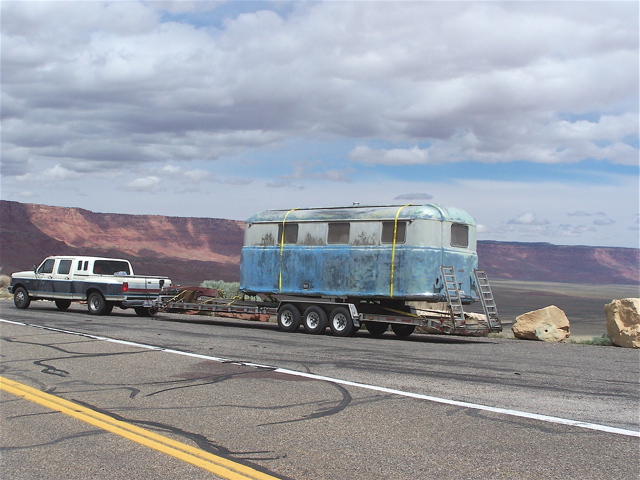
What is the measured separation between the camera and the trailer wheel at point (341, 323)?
17500 millimetres

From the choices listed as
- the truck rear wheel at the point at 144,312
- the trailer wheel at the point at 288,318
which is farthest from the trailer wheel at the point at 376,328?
the truck rear wheel at the point at 144,312

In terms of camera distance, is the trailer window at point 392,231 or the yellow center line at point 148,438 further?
the trailer window at point 392,231

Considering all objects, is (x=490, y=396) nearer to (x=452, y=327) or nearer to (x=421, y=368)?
(x=421, y=368)

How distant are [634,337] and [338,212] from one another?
7.71 m

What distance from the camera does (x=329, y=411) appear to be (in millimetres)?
7762

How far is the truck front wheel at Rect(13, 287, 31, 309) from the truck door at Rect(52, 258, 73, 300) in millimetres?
1524

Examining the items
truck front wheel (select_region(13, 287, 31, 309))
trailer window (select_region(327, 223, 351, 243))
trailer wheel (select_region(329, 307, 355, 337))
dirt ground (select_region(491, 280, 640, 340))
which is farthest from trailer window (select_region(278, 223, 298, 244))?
truck front wheel (select_region(13, 287, 31, 309))

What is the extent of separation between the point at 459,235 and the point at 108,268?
459 inches

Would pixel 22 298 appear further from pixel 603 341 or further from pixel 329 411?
pixel 329 411

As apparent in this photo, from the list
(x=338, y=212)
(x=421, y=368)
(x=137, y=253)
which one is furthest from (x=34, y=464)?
(x=137, y=253)

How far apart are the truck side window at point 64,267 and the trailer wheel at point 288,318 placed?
26.9 ft

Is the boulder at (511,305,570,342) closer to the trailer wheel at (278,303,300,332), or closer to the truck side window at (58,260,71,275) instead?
the trailer wheel at (278,303,300,332)

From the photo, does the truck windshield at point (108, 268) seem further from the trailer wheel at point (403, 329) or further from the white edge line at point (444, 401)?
the white edge line at point (444, 401)

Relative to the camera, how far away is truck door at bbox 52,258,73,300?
22984mm
